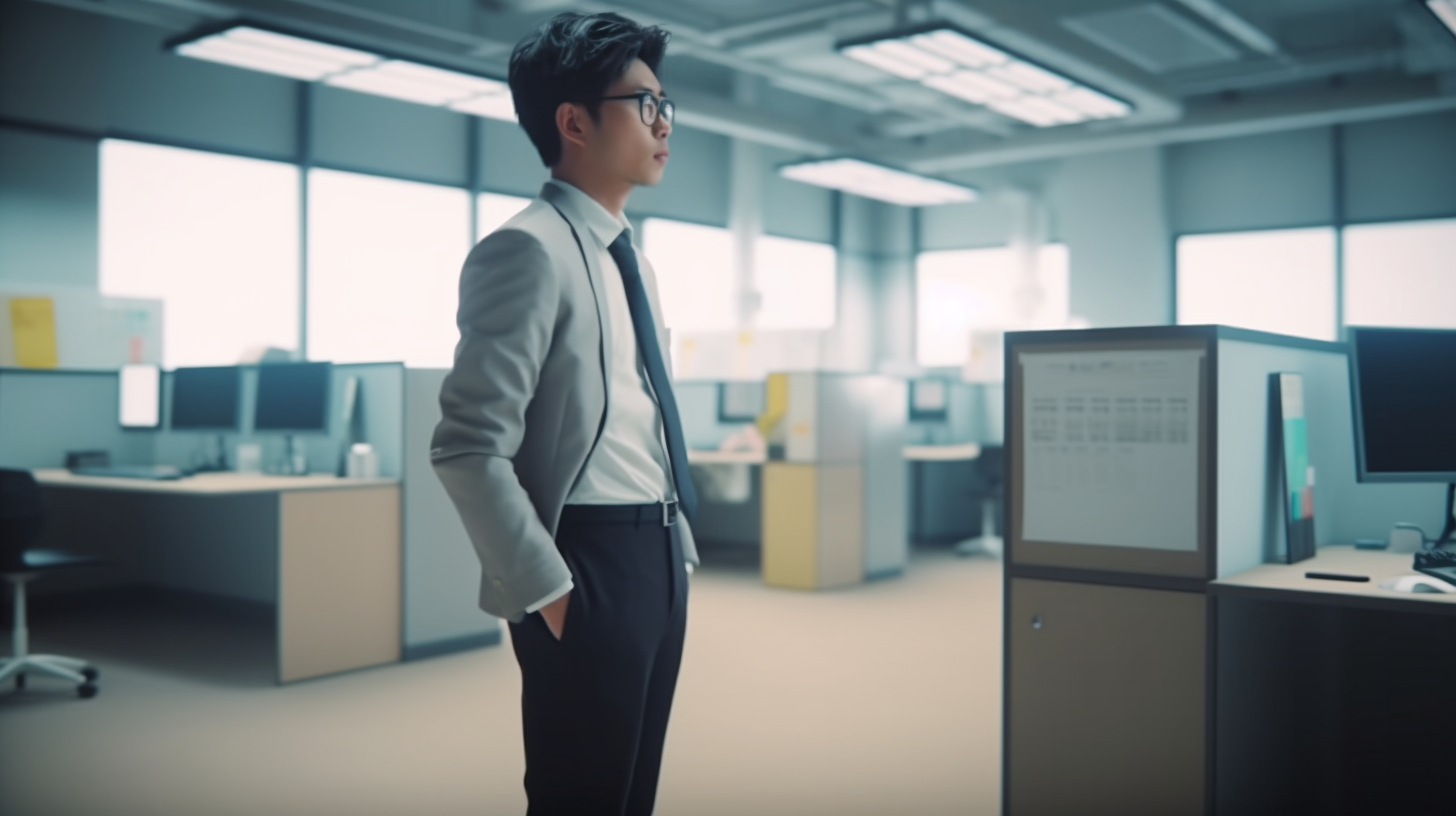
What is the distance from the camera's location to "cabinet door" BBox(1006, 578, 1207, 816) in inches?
75.2

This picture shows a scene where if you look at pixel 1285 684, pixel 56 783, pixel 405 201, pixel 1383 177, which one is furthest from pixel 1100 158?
pixel 56 783

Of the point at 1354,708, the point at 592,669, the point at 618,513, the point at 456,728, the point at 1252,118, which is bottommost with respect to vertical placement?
the point at 456,728

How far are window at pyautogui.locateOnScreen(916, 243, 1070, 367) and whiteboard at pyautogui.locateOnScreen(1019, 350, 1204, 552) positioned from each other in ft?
25.3

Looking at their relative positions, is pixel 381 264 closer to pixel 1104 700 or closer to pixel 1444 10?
pixel 1444 10

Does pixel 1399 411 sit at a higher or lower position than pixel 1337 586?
higher

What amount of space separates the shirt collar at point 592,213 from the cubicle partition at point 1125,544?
99 cm

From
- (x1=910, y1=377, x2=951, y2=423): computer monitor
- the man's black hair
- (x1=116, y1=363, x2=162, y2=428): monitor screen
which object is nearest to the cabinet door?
the man's black hair

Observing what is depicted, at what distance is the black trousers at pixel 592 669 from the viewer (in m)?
1.24

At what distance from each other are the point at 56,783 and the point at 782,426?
381cm

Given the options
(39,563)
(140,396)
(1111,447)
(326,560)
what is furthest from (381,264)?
(1111,447)

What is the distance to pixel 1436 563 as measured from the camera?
198 cm

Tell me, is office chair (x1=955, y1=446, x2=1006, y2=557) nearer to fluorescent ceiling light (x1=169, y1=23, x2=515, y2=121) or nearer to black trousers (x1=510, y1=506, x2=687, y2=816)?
fluorescent ceiling light (x1=169, y1=23, x2=515, y2=121)

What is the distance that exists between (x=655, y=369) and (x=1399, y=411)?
1.64 meters

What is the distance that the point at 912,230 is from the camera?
10383 mm
